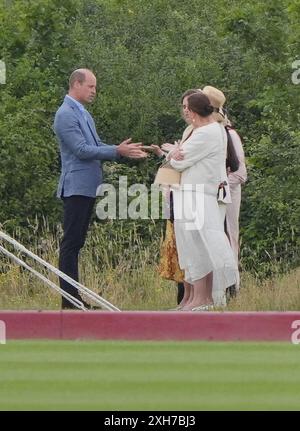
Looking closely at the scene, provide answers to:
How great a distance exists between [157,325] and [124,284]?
106 inches

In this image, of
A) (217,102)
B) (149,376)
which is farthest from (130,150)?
(149,376)

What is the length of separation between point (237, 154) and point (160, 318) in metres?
2.24

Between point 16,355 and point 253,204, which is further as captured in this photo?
point 253,204

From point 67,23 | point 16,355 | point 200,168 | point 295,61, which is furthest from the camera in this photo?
point 67,23

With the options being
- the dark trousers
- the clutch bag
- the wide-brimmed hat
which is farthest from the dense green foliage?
the dark trousers

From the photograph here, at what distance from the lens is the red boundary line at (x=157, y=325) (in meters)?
11.0

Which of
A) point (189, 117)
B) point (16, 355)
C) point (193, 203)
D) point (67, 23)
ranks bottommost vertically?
point (16, 355)

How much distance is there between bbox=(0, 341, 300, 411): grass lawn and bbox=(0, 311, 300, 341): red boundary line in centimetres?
40

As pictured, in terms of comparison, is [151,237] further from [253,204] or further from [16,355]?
[16,355]

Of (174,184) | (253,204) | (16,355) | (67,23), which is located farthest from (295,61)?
(16,355)

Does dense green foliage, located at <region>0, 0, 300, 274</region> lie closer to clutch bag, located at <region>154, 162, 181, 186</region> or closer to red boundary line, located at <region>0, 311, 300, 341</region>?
clutch bag, located at <region>154, 162, 181, 186</region>

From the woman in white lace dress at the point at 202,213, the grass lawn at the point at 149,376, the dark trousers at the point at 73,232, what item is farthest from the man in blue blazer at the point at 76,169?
the grass lawn at the point at 149,376

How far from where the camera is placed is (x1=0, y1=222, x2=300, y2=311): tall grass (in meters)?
12.6

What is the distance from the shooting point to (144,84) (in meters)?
23.0
